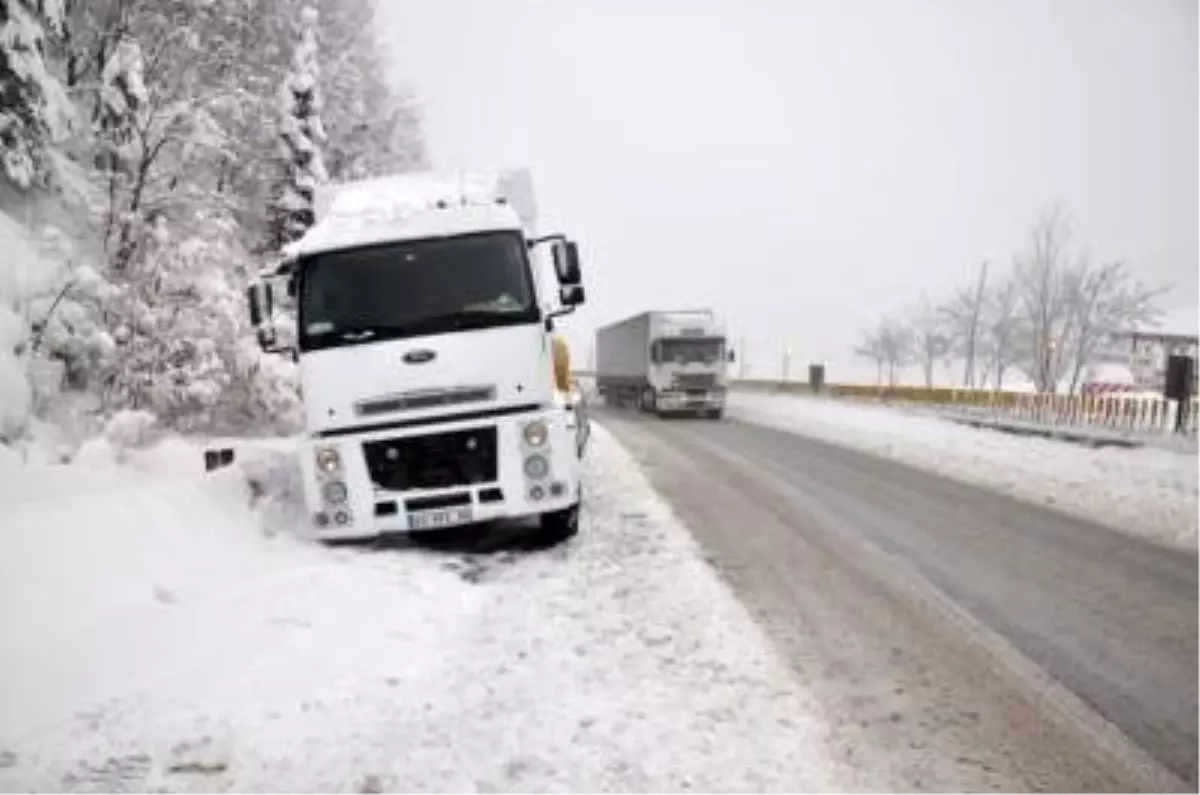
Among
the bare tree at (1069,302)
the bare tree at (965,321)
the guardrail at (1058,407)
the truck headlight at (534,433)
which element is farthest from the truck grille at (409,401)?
the bare tree at (965,321)

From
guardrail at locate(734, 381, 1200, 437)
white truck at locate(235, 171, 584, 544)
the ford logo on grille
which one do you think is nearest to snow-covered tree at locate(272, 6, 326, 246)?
white truck at locate(235, 171, 584, 544)

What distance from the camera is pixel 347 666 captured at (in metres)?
5.40

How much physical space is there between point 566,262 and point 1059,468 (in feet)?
39.9

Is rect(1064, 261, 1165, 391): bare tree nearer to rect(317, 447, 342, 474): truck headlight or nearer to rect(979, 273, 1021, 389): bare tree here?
rect(979, 273, 1021, 389): bare tree

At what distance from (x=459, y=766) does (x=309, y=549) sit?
177 inches

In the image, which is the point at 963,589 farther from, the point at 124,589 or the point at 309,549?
the point at 124,589

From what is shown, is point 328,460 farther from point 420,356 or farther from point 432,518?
point 420,356

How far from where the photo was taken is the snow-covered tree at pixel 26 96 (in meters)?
9.96

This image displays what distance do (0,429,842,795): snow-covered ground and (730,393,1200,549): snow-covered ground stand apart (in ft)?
22.8

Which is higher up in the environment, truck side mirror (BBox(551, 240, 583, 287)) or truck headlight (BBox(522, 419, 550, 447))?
truck side mirror (BBox(551, 240, 583, 287))

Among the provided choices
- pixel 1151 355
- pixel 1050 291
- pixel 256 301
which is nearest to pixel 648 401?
pixel 1151 355

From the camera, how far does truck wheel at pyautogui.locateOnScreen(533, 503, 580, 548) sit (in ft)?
29.5

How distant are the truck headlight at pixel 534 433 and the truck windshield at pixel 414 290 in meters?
0.97

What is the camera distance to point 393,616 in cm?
642
